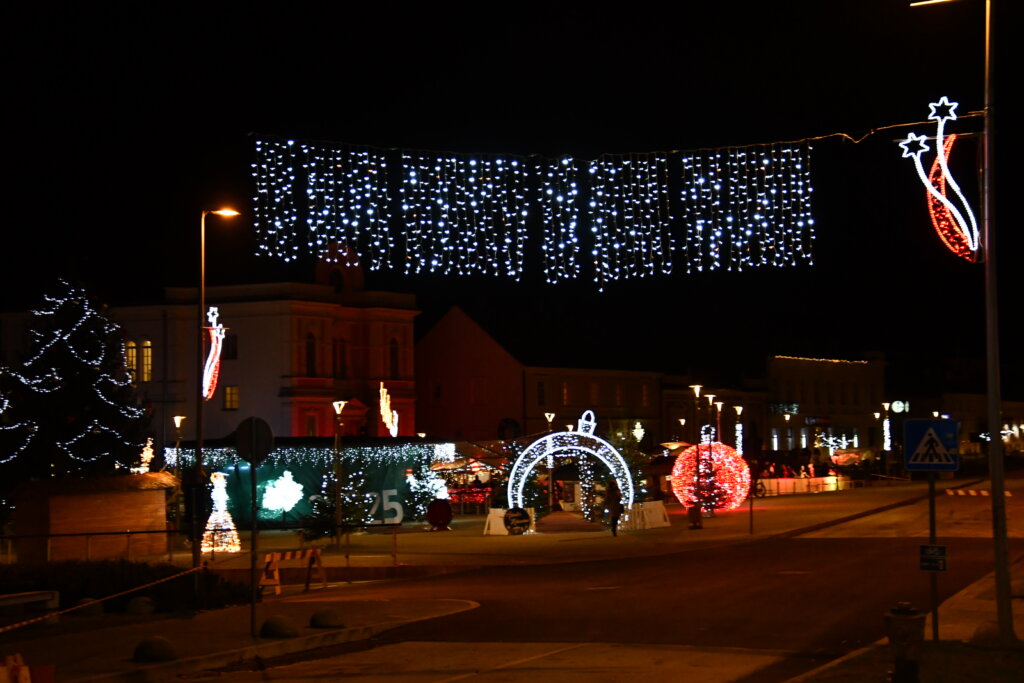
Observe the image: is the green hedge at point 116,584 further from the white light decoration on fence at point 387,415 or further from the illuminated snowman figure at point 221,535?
the white light decoration on fence at point 387,415

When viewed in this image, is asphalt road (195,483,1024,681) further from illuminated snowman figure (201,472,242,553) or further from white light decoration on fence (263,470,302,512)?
white light decoration on fence (263,470,302,512)

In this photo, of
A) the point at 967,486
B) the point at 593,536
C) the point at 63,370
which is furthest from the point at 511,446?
the point at 967,486

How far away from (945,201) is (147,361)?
54.5m

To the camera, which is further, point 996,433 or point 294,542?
point 294,542

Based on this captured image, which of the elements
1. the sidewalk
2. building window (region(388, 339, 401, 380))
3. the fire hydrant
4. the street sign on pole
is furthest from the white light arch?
building window (region(388, 339, 401, 380))

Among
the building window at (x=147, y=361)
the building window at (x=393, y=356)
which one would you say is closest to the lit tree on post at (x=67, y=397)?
the building window at (x=147, y=361)

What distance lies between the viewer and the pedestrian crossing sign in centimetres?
1391

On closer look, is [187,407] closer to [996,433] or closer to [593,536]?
[593,536]

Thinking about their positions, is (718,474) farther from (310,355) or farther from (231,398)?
(231,398)

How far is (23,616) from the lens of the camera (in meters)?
17.9

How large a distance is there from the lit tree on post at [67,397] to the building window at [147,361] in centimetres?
3003

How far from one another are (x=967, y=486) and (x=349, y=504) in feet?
102

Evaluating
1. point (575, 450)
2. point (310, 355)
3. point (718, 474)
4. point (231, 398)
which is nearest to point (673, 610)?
point (575, 450)

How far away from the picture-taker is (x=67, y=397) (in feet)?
118
